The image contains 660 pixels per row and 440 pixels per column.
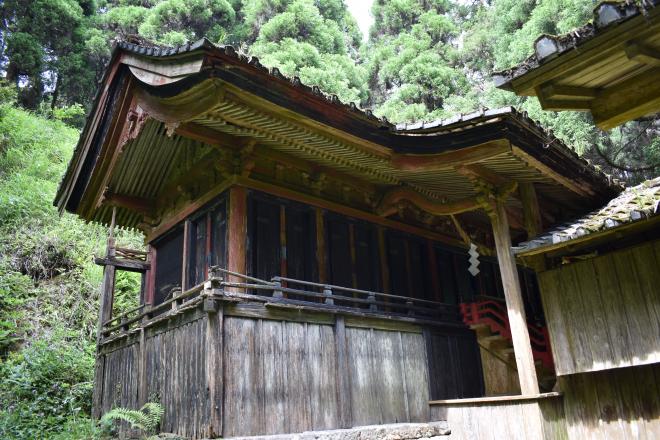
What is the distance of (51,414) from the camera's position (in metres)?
10.6

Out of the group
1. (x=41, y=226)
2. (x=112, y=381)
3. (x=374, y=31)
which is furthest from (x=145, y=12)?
(x=112, y=381)

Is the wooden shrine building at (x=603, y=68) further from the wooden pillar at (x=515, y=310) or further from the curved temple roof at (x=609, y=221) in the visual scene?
the wooden pillar at (x=515, y=310)

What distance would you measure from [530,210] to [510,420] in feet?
11.7

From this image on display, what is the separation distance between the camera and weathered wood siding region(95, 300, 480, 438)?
21.9 feet

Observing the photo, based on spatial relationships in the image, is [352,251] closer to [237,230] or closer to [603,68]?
[237,230]

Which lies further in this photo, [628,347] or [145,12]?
[145,12]

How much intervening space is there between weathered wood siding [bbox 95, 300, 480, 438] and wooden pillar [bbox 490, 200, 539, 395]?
1.93m

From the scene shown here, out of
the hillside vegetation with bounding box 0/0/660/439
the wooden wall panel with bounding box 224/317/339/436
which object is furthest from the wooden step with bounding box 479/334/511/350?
the hillside vegetation with bounding box 0/0/660/439

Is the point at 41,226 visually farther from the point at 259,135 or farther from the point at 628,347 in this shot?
the point at 628,347

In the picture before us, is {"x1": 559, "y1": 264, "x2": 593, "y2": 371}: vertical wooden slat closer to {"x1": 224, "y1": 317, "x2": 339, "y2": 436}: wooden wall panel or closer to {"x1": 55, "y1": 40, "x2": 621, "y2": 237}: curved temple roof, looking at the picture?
{"x1": 55, "y1": 40, "x2": 621, "y2": 237}: curved temple roof

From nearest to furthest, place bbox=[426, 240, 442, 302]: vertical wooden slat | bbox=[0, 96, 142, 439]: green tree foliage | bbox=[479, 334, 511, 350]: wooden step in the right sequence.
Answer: bbox=[479, 334, 511, 350]: wooden step < bbox=[0, 96, 142, 439]: green tree foliage < bbox=[426, 240, 442, 302]: vertical wooden slat

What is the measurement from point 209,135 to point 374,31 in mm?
30679

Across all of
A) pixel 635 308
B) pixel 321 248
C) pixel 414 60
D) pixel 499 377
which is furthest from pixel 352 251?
pixel 414 60

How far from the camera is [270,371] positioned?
7.11m
